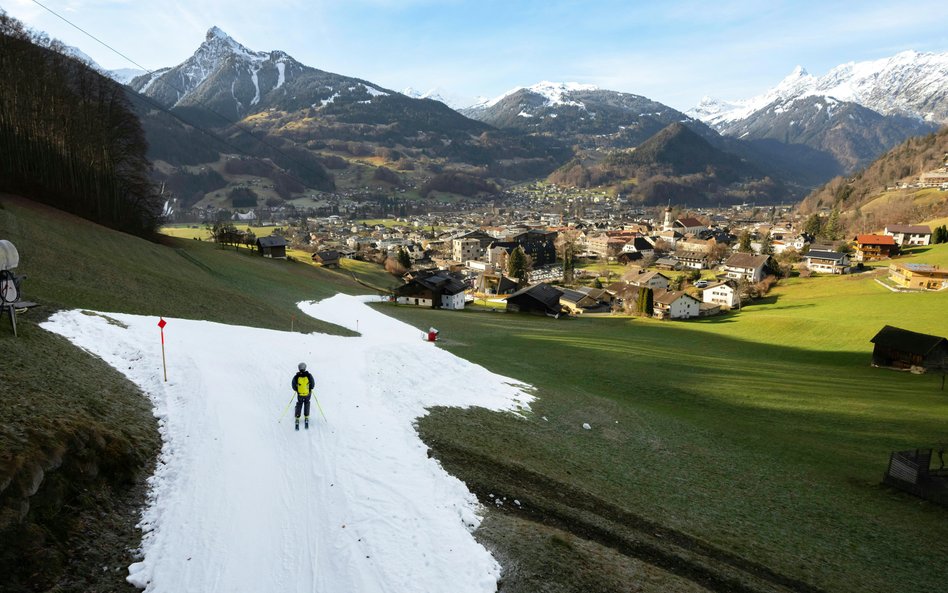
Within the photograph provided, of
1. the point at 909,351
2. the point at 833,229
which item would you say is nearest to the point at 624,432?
the point at 909,351

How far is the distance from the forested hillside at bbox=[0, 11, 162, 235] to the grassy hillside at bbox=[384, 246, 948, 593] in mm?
42114

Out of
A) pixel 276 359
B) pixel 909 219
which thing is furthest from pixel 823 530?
pixel 909 219

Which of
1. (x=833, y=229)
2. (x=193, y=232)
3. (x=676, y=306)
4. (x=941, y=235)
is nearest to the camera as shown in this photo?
(x=676, y=306)

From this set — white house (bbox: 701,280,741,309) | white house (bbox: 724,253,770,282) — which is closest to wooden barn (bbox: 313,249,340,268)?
white house (bbox: 701,280,741,309)

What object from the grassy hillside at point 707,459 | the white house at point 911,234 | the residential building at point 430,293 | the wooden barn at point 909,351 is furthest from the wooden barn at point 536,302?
the white house at point 911,234

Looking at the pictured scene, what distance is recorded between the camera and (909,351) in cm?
3909

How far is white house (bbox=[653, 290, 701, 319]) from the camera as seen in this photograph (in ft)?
239

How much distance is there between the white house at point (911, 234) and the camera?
4272 inches

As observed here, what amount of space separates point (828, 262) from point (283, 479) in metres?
120

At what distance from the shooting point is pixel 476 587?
8461 mm

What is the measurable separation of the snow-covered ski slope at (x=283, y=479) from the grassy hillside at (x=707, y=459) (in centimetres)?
153

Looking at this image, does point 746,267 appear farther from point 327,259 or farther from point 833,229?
point 327,259

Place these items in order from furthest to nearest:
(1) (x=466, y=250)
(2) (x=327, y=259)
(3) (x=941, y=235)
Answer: (1) (x=466, y=250)
(3) (x=941, y=235)
(2) (x=327, y=259)

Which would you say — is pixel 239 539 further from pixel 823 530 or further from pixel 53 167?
pixel 53 167
